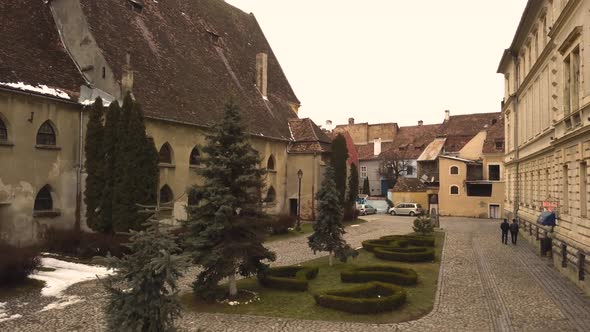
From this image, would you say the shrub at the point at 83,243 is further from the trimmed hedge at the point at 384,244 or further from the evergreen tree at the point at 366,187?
the evergreen tree at the point at 366,187

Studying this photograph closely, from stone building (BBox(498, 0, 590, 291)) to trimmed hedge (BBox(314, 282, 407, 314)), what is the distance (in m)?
6.54

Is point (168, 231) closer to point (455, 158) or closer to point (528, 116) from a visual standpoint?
point (528, 116)

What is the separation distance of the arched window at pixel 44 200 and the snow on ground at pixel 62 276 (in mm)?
3496

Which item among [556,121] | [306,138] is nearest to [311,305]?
[556,121]

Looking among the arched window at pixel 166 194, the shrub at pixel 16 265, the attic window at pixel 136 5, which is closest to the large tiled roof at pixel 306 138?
the arched window at pixel 166 194

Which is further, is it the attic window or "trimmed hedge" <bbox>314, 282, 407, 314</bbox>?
the attic window

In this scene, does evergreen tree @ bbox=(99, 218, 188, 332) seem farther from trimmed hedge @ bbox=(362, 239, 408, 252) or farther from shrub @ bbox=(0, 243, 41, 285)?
trimmed hedge @ bbox=(362, 239, 408, 252)

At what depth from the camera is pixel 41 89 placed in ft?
66.6

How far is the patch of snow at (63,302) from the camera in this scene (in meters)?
12.8

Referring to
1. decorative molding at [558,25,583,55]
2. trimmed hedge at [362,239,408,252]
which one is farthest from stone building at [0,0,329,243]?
decorative molding at [558,25,583,55]

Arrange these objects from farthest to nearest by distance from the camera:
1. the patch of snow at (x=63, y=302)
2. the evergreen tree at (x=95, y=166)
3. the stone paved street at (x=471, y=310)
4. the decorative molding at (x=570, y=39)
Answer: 1. the evergreen tree at (x=95, y=166)
2. the decorative molding at (x=570, y=39)
3. the patch of snow at (x=63, y=302)
4. the stone paved street at (x=471, y=310)

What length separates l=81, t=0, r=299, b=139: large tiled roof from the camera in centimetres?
2572

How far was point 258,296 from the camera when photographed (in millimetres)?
13859

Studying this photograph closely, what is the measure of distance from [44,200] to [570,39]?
74.6ft
